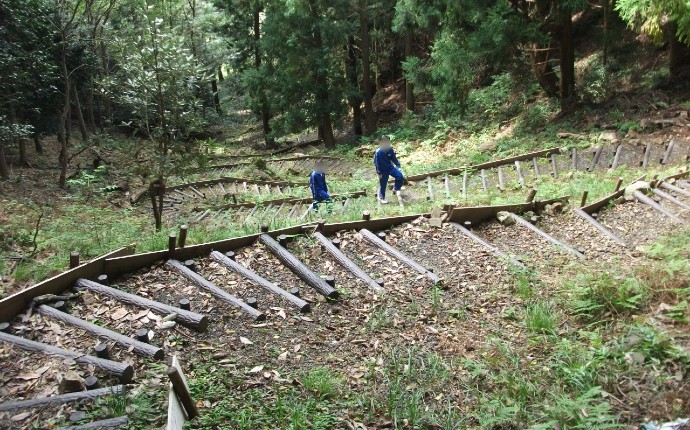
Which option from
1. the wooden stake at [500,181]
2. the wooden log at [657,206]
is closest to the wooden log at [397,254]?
the wooden log at [657,206]

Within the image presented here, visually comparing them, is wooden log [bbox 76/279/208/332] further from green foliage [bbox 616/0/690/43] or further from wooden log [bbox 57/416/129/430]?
green foliage [bbox 616/0/690/43]

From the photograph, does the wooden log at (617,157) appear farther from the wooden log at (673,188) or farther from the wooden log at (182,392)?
the wooden log at (182,392)

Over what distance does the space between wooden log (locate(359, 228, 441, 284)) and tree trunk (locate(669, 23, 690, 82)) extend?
13.1 meters

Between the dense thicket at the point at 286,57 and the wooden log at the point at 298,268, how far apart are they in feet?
14.7

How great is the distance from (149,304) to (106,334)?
59 cm

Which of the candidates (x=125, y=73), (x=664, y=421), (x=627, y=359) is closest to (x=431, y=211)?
(x=627, y=359)

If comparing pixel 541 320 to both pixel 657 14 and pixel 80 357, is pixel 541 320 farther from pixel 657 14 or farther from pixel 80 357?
pixel 657 14

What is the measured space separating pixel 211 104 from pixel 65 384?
36.4 meters

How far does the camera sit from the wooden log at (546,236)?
656 centimetres

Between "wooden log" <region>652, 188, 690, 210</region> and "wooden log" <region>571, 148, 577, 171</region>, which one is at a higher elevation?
"wooden log" <region>571, 148, 577, 171</region>

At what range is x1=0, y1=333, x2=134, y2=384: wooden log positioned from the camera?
11.3ft

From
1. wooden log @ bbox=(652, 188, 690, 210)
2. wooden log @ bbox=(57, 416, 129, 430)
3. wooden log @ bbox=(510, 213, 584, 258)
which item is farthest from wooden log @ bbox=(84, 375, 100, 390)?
wooden log @ bbox=(652, 188, 690, 210)

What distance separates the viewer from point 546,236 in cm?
718

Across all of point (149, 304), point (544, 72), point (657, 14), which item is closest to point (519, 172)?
point (657, 14)
